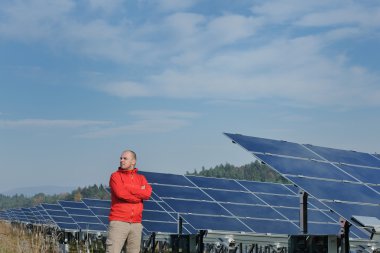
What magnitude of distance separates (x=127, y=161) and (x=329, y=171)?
424 centimetres

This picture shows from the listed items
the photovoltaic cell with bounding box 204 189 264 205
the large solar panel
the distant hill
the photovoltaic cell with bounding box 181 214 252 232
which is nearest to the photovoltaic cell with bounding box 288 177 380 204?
the large solar panel

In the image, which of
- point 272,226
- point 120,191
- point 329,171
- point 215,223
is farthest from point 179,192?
point 120,191

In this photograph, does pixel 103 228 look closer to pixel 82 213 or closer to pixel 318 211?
pixel 82 213

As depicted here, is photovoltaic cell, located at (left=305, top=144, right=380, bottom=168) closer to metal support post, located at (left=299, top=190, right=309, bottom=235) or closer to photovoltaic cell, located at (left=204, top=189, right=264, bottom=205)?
metal support post, located at (left=299, top=190, right=309, bottom=235)

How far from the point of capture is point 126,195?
9.39 metres

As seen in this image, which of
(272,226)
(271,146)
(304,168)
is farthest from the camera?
(272,226)

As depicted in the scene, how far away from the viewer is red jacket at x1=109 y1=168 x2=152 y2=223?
9.40 metres

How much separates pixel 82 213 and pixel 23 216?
3256 centimetres

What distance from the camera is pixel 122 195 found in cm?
938

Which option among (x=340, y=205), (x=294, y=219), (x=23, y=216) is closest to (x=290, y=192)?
(x=294, y=219)

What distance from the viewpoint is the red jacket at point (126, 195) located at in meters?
9.40

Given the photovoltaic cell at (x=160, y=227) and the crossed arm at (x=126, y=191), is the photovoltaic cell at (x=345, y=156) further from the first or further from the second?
the photovoltaic cell at (x=160, y=227)

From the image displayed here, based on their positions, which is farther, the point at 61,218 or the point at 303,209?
the point at 61,218

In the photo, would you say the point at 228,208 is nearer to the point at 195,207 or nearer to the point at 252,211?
the point at 252,211
